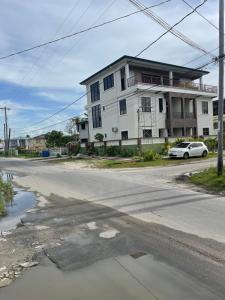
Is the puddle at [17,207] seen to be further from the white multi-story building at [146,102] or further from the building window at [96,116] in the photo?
the building window at [96,116]

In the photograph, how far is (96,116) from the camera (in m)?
46.7

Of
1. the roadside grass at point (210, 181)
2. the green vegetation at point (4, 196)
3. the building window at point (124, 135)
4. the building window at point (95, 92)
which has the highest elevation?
the building window at point (95, 92)

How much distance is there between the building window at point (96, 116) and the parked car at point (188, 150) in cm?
1719

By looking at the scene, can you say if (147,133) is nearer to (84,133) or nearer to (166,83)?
(166,83)

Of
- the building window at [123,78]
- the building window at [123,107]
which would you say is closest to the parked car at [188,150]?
the building window at [123,107]

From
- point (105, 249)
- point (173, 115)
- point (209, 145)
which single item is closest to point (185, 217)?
point (105, 249)

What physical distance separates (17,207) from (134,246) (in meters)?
6.13

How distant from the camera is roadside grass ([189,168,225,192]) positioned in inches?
531

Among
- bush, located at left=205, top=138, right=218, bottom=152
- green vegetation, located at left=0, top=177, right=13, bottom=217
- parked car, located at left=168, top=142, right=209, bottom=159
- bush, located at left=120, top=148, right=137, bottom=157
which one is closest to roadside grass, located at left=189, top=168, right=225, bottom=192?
green vegetation, located at left=0, top=177, right=13, bottom=217

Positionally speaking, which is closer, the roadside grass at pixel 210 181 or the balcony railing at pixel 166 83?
the roadside grass at pixel 210 181

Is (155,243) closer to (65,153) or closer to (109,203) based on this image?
(109,203)

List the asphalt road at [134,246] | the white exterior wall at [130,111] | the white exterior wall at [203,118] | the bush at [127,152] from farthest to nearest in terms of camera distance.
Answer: the white exterior wall at [203,118] < the white exterior wall at [130,111] < the bush at [127,152] < the asphalt road at [134,246]

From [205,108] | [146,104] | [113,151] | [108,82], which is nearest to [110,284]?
[113,151]

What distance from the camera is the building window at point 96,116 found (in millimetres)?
45688
